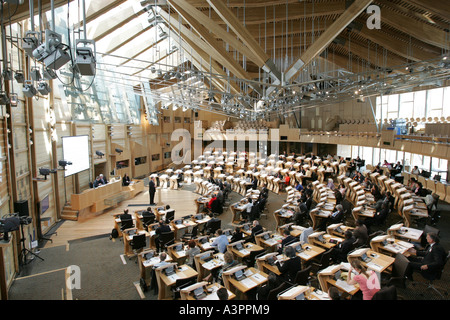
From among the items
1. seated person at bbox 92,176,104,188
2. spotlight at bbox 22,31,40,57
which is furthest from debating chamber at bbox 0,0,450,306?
seated person at bbox 92,176,104,188

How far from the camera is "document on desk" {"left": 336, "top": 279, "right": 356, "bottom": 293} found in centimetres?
591

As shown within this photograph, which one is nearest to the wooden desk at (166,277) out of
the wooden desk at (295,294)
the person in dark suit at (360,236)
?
the wooden desk at (295,294)

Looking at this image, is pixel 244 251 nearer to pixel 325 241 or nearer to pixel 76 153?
pixel 325 241

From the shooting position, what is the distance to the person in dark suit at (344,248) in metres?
7.77

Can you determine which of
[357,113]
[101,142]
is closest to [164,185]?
[101,142]

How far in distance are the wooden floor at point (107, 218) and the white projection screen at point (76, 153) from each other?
255 cm

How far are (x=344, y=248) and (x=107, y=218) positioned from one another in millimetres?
11575

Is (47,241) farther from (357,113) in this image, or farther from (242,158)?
(357,113)

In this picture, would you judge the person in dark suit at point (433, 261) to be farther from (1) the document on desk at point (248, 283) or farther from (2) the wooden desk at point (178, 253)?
(2) the wooden desk at point (178, 253)

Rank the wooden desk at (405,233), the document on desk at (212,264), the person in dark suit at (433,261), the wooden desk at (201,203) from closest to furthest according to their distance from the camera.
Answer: the person in dark suit at (433,261) < the document on desk at (212,264) < the wooden desk at (405,233) < the wooden desk at (201,203)

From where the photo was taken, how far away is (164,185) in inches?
845

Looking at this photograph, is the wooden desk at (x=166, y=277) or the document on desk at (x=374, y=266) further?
the wooden desk at (x=166, y=277)

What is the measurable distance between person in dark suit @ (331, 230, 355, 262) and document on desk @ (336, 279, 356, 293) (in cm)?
170
